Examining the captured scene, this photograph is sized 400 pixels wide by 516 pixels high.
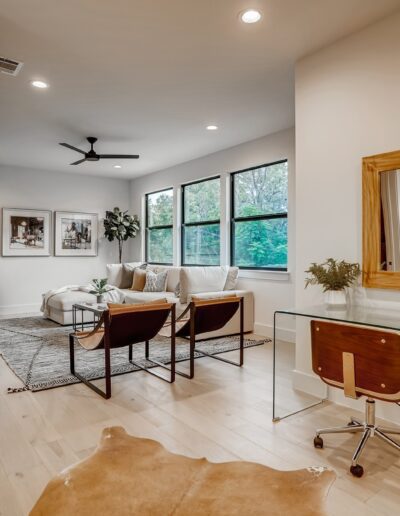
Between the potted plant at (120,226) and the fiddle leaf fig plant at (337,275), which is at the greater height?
the potted plant at (120,226)

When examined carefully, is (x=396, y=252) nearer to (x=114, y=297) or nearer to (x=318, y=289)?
(x=318, y=289)

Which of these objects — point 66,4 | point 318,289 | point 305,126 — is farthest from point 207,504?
point 66,4

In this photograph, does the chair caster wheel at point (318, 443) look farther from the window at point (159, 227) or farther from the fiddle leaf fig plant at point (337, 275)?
the window at point (159, 227)

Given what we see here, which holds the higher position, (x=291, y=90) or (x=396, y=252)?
(x=291, y=90)

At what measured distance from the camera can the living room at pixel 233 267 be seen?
196 centimetres

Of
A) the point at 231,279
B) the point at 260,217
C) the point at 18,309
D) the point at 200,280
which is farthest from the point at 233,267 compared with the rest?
the point at 18,309

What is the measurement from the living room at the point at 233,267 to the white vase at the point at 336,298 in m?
0.13

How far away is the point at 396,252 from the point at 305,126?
1276 mm

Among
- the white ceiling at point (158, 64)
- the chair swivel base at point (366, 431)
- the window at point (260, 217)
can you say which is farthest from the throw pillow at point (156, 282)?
the chair swivel base at point (366, 431)

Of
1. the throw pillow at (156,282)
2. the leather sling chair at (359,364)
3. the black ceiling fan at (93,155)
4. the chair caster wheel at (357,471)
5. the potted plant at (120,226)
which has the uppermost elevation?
the black ceiling fan at (93,155)

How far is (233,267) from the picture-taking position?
5.63 m

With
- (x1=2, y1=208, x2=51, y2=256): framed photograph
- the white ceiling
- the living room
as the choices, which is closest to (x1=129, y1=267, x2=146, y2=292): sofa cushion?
the living room

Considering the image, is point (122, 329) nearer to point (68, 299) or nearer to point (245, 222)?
point (68, 299)

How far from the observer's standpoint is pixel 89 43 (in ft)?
9.57
